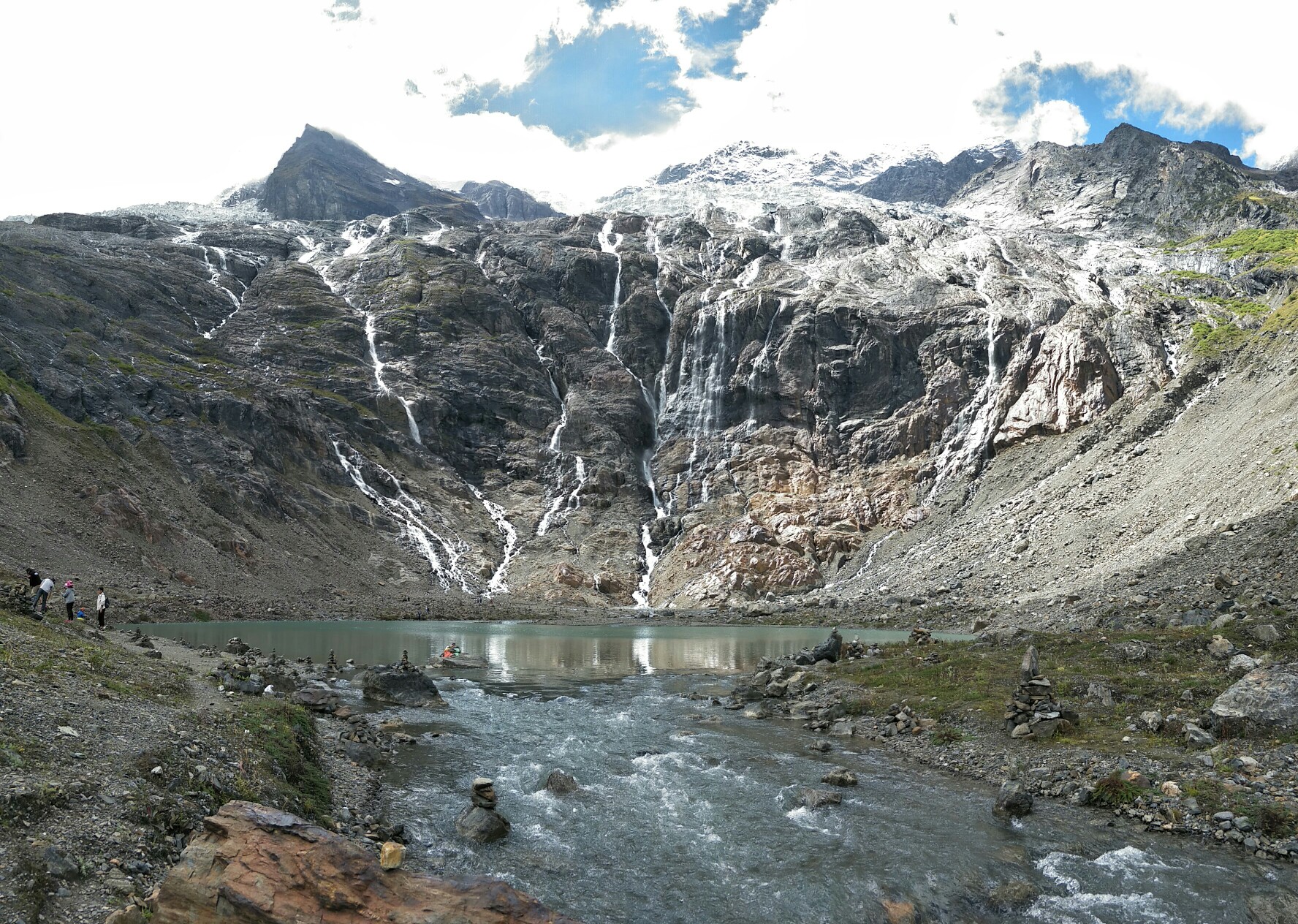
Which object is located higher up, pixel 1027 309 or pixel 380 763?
pixel 1027 309

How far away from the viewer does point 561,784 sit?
21.7 m

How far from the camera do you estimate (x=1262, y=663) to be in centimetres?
2417

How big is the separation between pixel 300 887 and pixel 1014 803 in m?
17.1

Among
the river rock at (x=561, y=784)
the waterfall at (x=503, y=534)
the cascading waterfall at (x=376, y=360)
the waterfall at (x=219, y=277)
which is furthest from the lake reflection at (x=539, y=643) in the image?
the waterfall at (x=219, y=277)

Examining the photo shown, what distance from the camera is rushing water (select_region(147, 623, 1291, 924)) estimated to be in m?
14.8

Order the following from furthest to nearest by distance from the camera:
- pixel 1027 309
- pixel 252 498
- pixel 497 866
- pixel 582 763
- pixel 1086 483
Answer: pixel 1027 309, pixel 252 498, pixel 1086 483, pixel 582 763, pixel 497 866

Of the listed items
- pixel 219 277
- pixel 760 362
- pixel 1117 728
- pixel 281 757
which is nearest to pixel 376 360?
pixel 219 277

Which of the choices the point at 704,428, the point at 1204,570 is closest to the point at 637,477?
the point at 704,428

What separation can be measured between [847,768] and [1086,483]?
8095 centimetres

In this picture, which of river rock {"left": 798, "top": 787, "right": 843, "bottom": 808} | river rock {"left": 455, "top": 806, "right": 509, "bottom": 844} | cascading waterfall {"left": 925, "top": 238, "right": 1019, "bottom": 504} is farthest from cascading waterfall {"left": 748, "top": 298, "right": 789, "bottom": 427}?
river rock {"left": 455, "top": 806, "right": 509, "bottom": 844}

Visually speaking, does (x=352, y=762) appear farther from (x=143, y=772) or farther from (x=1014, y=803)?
(x=1014, y=803)

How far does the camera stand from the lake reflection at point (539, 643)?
165 feet

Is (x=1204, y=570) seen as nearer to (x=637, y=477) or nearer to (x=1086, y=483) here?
(x=1086, y=483)

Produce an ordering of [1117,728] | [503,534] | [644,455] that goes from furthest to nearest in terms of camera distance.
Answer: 1. [644,455]
2. [503,534]
3. [1117,728]
